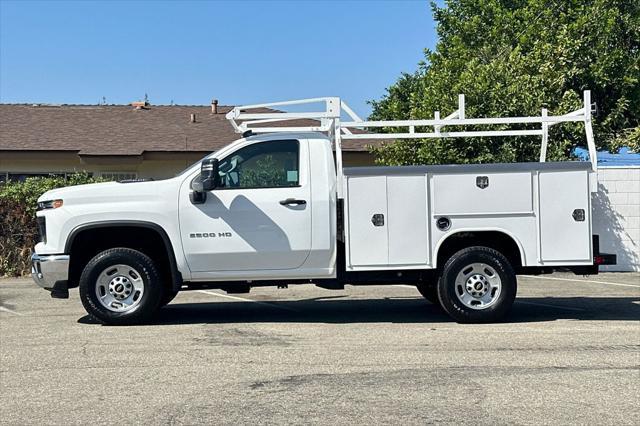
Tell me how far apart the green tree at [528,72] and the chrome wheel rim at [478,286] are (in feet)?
24.7

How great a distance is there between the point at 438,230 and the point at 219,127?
16.5 meters

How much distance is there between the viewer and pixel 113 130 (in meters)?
23.9

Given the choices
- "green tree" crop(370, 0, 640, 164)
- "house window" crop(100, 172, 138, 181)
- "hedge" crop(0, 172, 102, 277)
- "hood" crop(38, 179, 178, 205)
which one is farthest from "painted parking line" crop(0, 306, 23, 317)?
"house window" crop(100, 172, 138, 181)

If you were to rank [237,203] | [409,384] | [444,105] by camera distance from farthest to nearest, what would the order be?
[444,105], [237,203], [409,384]

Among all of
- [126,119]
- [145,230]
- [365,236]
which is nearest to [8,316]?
[145,230]

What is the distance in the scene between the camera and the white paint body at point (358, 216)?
917 centimetres

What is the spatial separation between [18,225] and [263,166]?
9.06 m

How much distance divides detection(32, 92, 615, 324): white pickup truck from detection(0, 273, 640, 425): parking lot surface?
1.92ft

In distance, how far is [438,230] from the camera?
9250 millimetres

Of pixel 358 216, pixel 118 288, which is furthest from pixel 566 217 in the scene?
pixel 118 288

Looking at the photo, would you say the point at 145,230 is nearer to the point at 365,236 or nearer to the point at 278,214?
the point at 278,214

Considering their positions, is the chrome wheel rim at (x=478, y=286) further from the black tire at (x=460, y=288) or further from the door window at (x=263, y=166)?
the door window at (x=263, y=166)

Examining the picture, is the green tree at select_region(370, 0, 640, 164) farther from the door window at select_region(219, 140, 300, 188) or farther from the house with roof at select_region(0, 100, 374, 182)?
the door window at select_region(219, 140, 300, 188)

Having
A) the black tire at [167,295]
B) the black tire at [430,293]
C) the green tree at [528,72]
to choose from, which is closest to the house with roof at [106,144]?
the green tree at [528,72]
